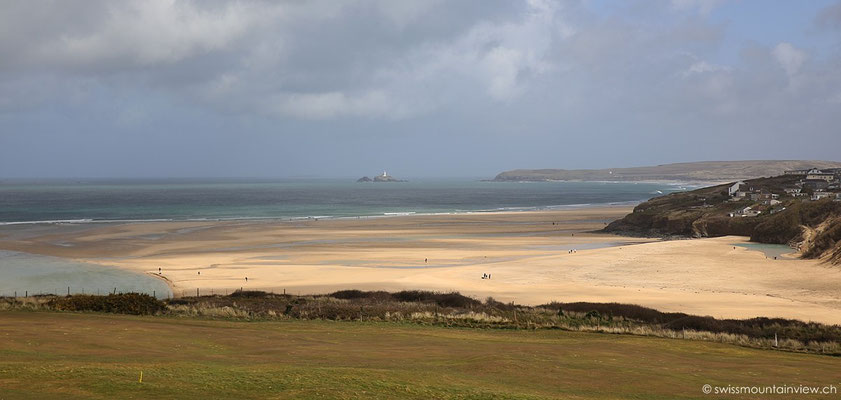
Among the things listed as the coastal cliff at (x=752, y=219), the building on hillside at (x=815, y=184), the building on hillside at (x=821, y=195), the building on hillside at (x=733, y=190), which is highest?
the building on hillside at (x=815, y=184)

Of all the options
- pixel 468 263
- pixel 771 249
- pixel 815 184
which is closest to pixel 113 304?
pixel 468 263

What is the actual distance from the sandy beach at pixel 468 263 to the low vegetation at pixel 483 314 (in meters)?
4.22

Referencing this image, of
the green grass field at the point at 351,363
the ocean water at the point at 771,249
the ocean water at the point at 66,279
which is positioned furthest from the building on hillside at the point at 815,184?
the ocean water at the point at 66,279

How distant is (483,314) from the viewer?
28.4 m

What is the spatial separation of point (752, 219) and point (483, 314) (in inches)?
2128

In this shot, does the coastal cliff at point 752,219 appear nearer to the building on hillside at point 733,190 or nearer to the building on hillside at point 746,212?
the building on hillside at point 746,212

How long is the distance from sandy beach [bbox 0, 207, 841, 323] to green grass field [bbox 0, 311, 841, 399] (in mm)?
13452

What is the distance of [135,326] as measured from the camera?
2159 centimetres

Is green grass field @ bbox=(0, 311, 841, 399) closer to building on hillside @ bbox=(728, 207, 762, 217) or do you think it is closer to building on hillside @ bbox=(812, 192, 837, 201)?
building on hillside @ bbox=(728, 207, 762, 217)

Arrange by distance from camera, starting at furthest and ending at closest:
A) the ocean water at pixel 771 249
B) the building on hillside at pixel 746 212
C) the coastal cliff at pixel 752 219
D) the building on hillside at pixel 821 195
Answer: the building on hillside at pixel 746 212
the building on hillside at pixel 821 195
the ocean water at pixel 771 249
the coastal cliff at pixel 752 219

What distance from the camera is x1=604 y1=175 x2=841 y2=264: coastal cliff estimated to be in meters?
52.6

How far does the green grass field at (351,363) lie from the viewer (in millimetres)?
13102

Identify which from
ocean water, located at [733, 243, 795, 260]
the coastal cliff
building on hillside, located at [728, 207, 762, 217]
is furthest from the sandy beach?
building on hillside, located at [728, 207, 762, 217]

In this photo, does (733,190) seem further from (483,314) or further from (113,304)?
(113,304)
